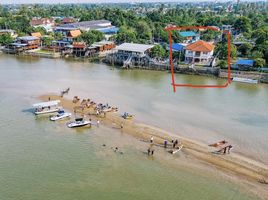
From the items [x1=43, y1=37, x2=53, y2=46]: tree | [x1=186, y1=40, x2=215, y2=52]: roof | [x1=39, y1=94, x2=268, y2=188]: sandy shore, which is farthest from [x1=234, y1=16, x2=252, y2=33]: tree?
[x1=39, y1=94, x2=268, y2=188]: sandy shore

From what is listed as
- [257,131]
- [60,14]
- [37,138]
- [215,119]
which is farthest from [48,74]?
[60,14]

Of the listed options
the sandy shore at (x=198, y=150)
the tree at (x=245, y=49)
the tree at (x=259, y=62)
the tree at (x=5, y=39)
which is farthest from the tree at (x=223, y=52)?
the tree at (x=5, y=39)

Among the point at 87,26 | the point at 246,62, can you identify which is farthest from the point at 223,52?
the point at 87,26

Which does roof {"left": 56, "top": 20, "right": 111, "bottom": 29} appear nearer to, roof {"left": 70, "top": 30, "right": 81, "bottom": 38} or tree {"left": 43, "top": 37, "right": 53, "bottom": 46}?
roof {"left": 70, "top": 30, "right": 81, "bottom": 38}

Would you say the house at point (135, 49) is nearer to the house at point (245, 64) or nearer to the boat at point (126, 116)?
the house at point (245, 64)

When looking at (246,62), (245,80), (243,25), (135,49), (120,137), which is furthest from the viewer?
(243,25)

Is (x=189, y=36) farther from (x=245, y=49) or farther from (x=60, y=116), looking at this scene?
(x=60, y=116)
